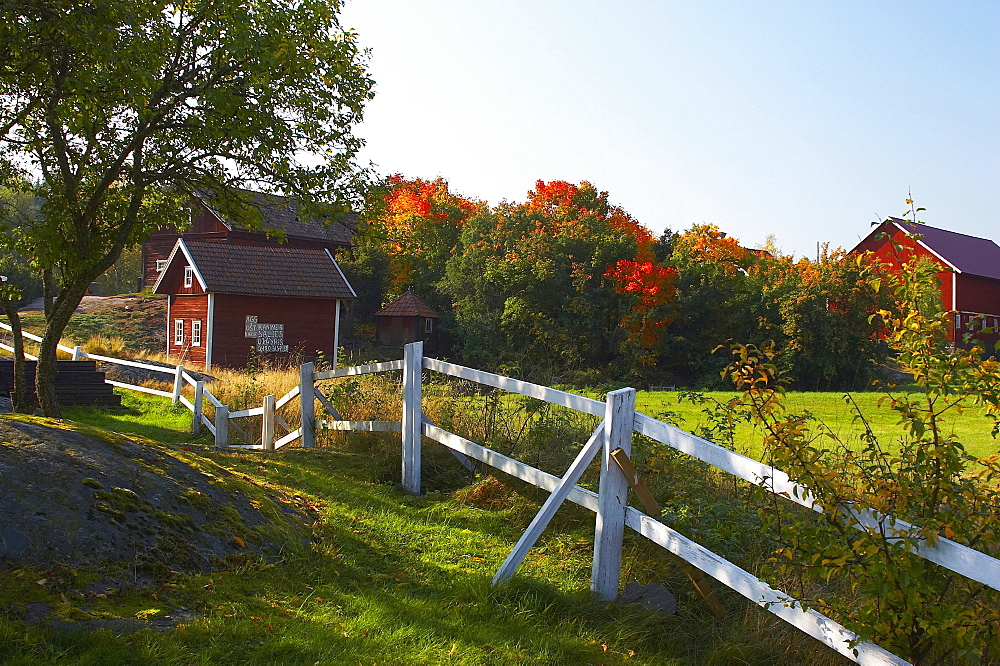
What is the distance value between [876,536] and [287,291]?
3507 cm

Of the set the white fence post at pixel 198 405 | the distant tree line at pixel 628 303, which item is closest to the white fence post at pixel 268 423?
the white fence post at pixel 198 405

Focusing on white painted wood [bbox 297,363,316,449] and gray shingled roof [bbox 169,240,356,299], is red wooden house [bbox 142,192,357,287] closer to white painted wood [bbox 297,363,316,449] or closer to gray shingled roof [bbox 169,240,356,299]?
gray shingled roof [bbox 169,240,356,299]

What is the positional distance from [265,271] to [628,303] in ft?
57.4

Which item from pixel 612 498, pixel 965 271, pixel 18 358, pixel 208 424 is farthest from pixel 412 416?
pixel 965 271

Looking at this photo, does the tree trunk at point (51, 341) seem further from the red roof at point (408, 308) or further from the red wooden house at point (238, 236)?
the red wooden house at point (238, 236)

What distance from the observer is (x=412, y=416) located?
299 inches

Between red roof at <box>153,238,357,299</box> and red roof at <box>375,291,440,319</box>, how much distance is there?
6.57 meters

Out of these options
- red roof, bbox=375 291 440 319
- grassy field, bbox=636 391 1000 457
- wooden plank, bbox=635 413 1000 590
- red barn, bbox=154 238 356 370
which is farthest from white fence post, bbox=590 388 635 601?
red roof, bbox=375 291 440 319

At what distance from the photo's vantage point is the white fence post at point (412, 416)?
24.7 feet

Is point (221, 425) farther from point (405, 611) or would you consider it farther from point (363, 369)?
point (405, 611)

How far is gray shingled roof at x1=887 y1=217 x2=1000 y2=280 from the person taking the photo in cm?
4819

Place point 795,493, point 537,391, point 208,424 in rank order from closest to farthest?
point 795,493 < point 537,391 < point 208,424

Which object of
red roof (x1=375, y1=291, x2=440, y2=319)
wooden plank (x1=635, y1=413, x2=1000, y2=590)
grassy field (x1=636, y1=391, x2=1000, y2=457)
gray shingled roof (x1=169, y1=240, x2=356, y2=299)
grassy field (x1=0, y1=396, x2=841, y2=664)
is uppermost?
gray shingled roof (x1=169, y1=240, x2=356, y2=299)

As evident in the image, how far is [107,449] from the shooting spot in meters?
5.07
